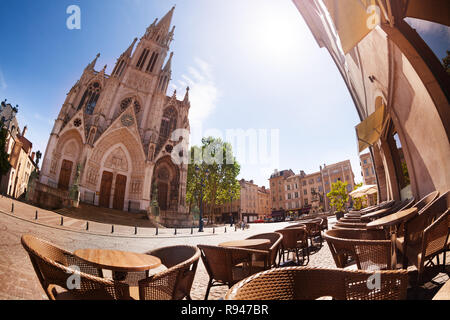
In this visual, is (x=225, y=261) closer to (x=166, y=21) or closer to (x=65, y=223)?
(x=65, y=223)

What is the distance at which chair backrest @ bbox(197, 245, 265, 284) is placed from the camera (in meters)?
2.12

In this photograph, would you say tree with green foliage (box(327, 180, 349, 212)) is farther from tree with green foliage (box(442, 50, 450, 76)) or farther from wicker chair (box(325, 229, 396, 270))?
wicker chair (box(325, 229, 396, 270))

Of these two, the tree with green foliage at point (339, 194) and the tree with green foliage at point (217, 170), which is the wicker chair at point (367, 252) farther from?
the tree with green foliage at point (217, 170)

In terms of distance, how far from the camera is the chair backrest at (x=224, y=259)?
2.12 meters

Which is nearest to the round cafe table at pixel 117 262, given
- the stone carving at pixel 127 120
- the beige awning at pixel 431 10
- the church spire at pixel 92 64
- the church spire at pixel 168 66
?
the beige awning at pixel 431 10

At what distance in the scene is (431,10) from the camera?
10.1ft

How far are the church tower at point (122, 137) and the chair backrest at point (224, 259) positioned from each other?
21785mm

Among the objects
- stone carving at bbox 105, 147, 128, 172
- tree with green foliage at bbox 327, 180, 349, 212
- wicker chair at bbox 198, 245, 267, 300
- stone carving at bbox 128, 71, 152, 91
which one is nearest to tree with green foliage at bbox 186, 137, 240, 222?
stone carving at bbox 105, 147, 128, 172

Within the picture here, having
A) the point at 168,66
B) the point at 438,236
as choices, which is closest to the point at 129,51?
the point at 168,66

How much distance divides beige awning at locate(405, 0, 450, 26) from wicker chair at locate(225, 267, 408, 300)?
4.25 metres

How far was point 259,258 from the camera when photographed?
253 cm

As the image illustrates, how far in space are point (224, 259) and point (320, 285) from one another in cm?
124
